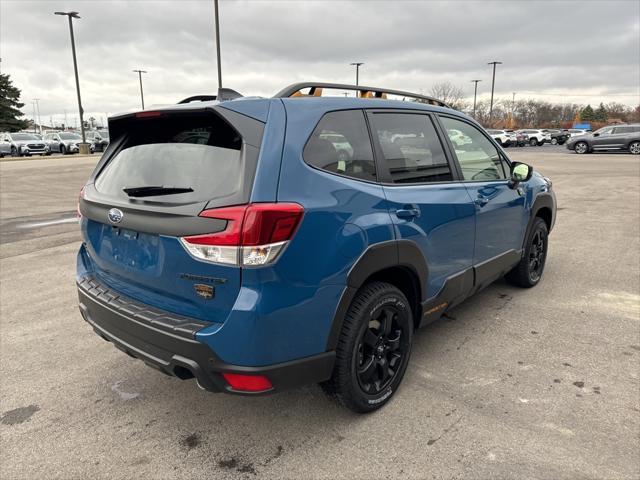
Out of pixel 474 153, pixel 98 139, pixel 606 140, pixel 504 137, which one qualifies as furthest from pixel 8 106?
pixel 474 153

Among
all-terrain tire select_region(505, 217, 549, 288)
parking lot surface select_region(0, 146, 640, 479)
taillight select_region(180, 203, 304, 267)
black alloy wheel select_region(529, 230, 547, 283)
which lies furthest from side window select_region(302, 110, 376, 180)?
black alloy wheel select_region(529, 230, 547, 283)

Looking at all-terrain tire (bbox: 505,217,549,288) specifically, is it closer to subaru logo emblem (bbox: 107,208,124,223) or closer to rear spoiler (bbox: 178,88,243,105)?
rear spoiler (bbox: 178,88,243,105)

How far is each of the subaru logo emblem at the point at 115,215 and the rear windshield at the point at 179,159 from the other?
10 cm

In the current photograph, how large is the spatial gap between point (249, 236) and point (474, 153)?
2387 millimetres

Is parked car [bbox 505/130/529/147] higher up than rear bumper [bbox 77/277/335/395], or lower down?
higher up

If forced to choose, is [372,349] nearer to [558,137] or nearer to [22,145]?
[22,145]

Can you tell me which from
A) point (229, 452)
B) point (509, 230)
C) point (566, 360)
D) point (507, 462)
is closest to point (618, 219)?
point (509, 230)

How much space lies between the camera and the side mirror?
161 inches

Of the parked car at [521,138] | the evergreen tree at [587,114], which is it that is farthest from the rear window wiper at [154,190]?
the evergreen tree at [587,114]

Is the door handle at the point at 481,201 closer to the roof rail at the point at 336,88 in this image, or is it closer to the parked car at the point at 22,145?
the roof rail at the point at 336,88

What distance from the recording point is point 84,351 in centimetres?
357

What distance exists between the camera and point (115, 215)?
2523 millimetres

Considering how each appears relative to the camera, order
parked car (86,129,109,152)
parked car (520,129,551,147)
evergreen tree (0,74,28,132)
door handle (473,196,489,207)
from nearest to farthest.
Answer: door handle (473,196,489,207) → parked car (86,129,109,152) → parked car (520,129,551,147) → evergreen tree (0,74,28,132)

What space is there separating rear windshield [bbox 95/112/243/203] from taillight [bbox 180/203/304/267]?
0.15m
